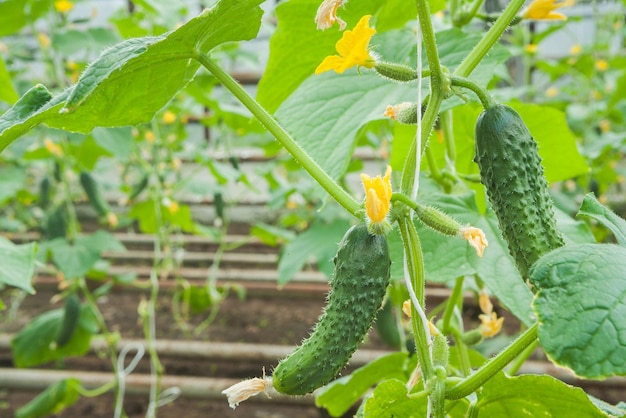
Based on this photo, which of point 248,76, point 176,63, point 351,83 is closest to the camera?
point 176,63

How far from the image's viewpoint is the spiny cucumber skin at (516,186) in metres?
0.55

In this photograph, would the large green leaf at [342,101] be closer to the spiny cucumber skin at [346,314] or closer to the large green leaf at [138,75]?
the large green leaf at [138,75]

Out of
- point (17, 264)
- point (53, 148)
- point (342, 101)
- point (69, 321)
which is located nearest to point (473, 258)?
point (342, 101)

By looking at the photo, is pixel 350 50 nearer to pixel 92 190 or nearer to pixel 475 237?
pixel 475 237

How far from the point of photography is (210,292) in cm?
233

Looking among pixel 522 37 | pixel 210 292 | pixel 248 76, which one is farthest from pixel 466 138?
pixel 248 76

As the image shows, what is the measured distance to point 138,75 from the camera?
2.04 feet

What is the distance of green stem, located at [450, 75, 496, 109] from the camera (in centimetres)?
55

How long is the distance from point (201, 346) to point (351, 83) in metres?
1.26

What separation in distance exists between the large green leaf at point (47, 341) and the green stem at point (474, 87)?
174 cm

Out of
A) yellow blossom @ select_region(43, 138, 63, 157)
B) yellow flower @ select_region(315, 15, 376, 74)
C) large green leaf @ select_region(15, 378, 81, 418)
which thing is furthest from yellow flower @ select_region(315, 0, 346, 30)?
yellow blossom @ select_region(43, 138, 63, 157)

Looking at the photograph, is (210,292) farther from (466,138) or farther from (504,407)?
(504,407)

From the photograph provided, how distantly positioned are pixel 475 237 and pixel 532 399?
0.54 ft

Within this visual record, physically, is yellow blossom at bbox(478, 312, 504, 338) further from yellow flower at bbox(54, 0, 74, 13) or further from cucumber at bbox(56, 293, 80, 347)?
yellow flower at bbox(54, 0, 74, 13)
